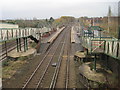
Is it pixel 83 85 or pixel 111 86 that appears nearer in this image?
pixel 111 86

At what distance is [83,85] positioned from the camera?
8438 mm

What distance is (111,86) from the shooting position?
770 centimetres

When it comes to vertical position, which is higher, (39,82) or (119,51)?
(119,51)

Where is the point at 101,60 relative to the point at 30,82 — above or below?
above

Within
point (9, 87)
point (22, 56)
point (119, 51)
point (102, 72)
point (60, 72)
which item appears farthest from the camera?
point (22, 56)

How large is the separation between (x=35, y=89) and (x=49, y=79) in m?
1.65

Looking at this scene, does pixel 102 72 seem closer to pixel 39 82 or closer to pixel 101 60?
pixel 101 60

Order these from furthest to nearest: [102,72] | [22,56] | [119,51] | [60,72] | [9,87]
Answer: [22,56]
[60,72]
[102,72]
[9,87]
[119,51]

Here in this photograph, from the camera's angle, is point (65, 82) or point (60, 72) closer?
point (65, 82)

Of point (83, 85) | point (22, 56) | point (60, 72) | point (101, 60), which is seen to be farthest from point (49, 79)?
point (22, 56)

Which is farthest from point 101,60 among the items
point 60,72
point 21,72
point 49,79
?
point 21,72

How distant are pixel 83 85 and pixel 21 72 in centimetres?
485

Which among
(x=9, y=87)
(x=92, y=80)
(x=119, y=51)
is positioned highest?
(x=119, y=51)

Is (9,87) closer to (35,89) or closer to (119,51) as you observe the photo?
(35,89)
